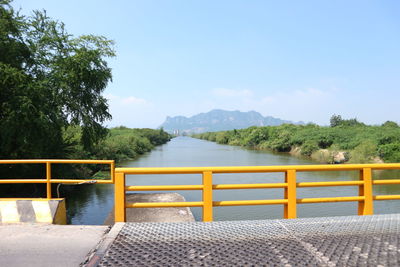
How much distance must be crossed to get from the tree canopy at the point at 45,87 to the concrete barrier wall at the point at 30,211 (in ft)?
42.4

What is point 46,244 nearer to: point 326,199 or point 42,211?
point 42,211

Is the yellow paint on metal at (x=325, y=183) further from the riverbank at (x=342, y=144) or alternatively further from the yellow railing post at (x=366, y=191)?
the riverbank at (x=342, y=144)

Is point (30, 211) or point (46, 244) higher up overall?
point (30, 211)

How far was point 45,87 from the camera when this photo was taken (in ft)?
62.7

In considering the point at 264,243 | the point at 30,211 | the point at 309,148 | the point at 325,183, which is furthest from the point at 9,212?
the point at 309,148

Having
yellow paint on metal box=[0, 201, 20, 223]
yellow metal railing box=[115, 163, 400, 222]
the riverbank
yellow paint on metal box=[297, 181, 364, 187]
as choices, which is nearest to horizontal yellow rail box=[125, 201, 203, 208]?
yellow metal railing box=[115, 163, 400, 222]

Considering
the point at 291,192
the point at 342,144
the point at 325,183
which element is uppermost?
the point at 325,183

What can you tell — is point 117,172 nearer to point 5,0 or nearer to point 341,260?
point 341,260

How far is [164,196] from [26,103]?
971cm

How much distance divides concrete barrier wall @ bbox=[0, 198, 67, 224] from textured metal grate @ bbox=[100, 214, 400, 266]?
1.67 m

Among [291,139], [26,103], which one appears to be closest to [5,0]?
[26,103]

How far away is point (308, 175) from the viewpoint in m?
30.8

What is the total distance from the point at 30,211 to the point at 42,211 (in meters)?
0.23

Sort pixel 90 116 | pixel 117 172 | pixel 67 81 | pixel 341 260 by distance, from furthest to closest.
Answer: pixel 90 116 → pixel 67 81 → pixel 117 172 → pixel 341 260
